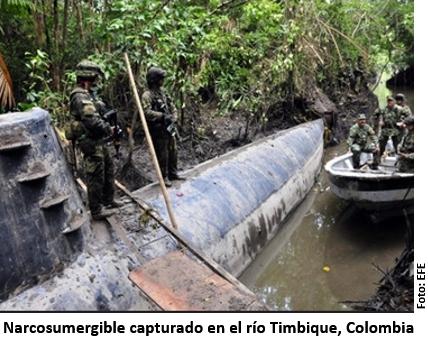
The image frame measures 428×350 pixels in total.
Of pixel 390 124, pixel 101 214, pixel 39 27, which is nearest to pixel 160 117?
pixel 101 214

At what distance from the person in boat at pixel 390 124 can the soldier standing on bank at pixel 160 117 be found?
551 centimetres

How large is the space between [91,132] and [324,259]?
5.02 metres

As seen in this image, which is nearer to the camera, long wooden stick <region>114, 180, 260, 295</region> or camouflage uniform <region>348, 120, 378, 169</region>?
long wooden stick <region>114, 180, 260, 295</region>

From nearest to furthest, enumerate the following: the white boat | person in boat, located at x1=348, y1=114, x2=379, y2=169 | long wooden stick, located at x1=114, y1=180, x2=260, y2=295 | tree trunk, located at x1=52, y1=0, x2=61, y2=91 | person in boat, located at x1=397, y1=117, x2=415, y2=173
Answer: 1. long wooden stick, located at x1=114, y1=180, x2=260, y2=295
2. the white boat
3. person in boat, located at x1=397, y1=117, x2=415, y2=173
4. tree trunk, located at x1=52, y1=0, x2=61, y2=91
5. person in boat, located at x1=348, y1=114, x2=379, y2=169

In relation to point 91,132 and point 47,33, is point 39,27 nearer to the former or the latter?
point 47,33

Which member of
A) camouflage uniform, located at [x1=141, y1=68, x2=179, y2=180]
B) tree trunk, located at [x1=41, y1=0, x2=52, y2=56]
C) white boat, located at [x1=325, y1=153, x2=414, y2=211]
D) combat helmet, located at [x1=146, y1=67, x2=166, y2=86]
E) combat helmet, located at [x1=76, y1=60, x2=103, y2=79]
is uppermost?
tree trunk, located at [x1=41, y1=0, x2=52, y2=56]

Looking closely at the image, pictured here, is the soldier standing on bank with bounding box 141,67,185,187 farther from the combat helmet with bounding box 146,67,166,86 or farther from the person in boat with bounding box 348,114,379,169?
Answer: the person in boat with bounding box 348,114,379,169

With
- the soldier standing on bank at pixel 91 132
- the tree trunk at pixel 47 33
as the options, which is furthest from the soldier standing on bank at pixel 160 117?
the tree trunk at pixel 47 33

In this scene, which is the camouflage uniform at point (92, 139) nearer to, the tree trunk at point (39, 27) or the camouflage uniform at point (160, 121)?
the camouflage uniform at point (160, 121)

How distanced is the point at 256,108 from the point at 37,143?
→ 29.7 feet

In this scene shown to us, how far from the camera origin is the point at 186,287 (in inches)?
202

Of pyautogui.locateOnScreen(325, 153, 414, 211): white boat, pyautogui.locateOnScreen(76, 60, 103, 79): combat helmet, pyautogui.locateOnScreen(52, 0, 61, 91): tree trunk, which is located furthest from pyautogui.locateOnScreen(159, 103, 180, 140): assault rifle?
pyautogui.locateOnScreen(325, 153, 414, 211): white boat

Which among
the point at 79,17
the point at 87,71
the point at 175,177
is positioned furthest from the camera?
the point at 79,17

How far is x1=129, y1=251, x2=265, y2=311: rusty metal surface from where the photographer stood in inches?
187
